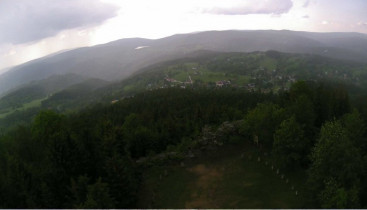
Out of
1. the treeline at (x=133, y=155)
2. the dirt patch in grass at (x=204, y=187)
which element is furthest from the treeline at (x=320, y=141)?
the dirt patch in grass at (x=204, y=187)

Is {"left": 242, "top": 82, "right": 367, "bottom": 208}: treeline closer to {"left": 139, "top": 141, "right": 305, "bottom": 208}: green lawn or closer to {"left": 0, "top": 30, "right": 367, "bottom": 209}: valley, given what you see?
{"left": 0, "top": 30, "right": 367, "bottom": 209}: valley

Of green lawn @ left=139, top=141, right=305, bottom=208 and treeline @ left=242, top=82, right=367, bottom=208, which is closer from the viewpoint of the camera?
treeline @ left=242, top=82, right=367, bottom=208

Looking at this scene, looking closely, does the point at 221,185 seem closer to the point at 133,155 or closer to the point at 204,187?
the point at 204,187

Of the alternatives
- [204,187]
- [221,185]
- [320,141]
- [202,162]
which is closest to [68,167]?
[204,187]

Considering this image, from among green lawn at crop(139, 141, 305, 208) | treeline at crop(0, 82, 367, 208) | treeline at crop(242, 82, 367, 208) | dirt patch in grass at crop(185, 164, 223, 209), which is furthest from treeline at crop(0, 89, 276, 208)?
treeline at crop(242, 82, 367, 208)

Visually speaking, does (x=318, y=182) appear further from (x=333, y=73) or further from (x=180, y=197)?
(x=333, y=73)

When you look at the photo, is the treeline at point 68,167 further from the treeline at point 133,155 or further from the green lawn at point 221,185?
the green lawn at point 221,185
